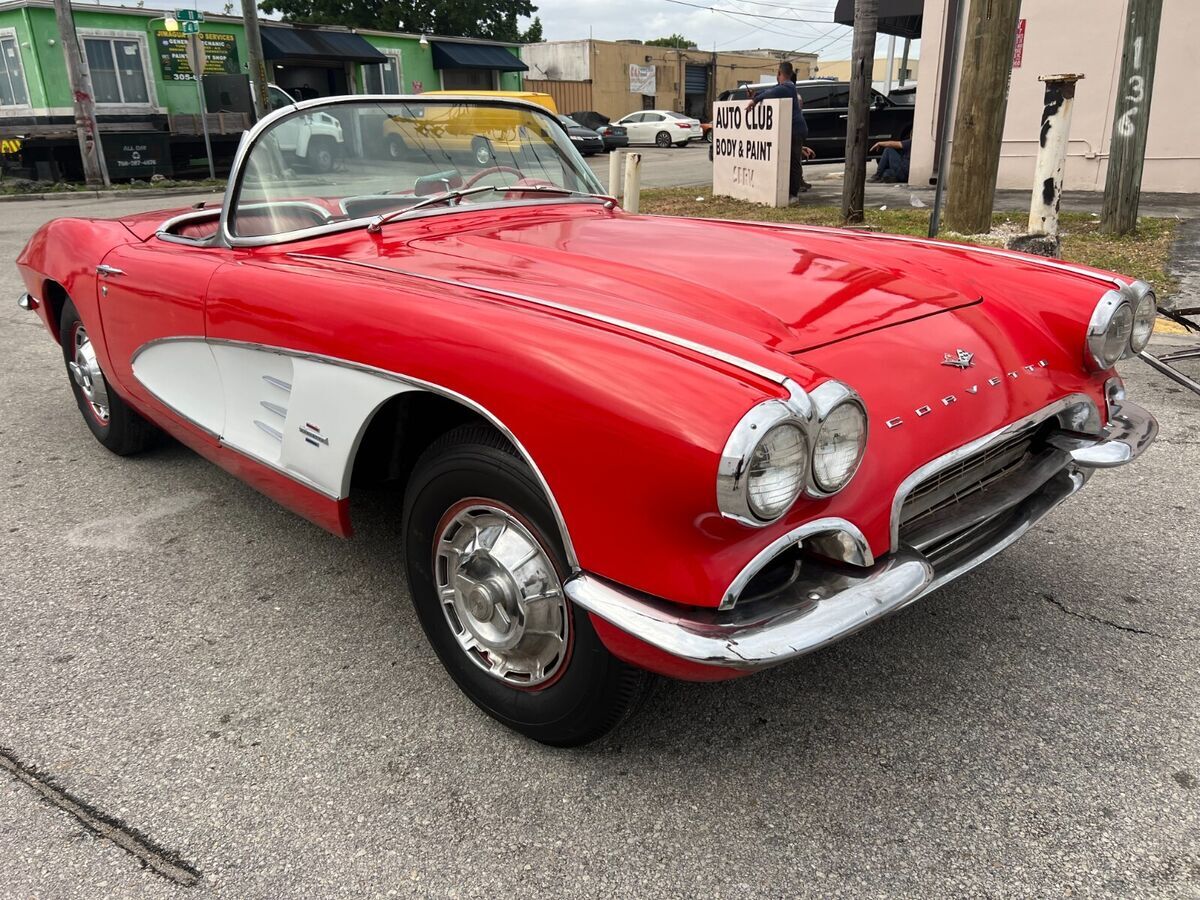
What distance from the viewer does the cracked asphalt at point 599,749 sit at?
1767 mm

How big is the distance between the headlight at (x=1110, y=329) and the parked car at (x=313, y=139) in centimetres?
231

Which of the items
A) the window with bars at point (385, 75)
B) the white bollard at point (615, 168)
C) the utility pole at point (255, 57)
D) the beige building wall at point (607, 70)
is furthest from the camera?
the beige building wall at point (607, 70)

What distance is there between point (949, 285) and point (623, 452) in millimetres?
1391

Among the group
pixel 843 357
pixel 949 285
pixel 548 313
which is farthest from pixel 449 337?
pixel 949 285

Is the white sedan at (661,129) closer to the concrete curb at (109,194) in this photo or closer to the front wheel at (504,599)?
the concrete curb at (109,194)

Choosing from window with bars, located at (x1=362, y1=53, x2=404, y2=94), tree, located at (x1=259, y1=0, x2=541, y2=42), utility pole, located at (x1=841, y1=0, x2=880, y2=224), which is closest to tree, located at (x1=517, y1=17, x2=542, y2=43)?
tree, located at (x1=259, y1=0, x2=541, y2=42)

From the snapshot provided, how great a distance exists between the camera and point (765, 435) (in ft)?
5.18

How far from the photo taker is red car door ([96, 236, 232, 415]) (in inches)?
110

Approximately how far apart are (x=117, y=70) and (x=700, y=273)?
77.9 feet

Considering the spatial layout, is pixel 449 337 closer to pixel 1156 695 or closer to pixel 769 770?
pixel 769 770

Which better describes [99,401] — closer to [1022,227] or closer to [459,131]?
[459,131]

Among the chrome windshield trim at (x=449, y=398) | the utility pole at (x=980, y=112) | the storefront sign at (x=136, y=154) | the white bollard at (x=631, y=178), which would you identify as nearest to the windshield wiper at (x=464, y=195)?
the chrome windshield trim at (x=449, y=398)

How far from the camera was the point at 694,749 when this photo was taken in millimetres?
2092

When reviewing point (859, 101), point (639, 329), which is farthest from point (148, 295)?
point (859, 101)
